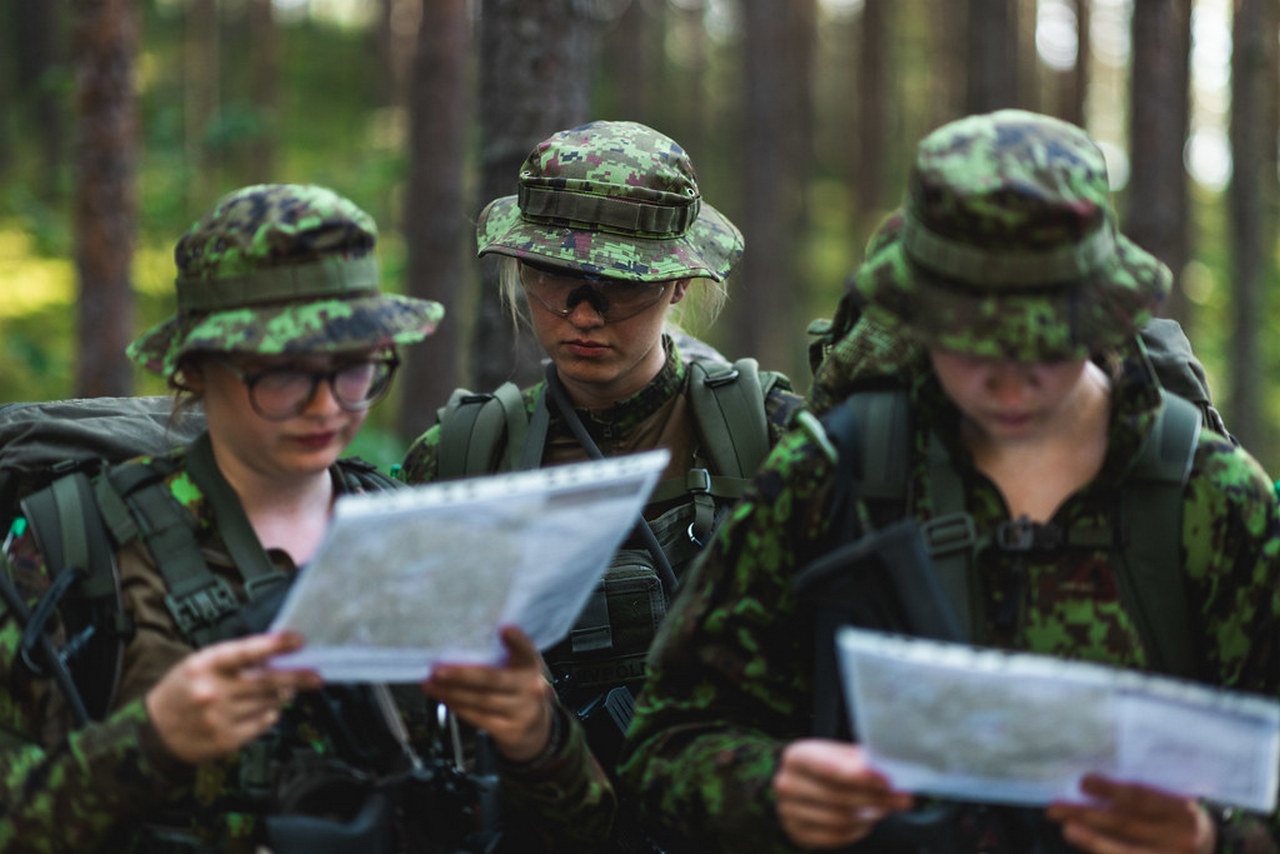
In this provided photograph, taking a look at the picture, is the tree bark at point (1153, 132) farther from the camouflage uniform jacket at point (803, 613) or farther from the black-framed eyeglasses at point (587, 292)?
the camouflage uniform jacket at point (803, 613)

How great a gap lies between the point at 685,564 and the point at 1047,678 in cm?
188

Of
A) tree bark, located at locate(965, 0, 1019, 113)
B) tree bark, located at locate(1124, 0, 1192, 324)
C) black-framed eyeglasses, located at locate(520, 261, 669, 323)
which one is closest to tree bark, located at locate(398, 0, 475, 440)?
tree bark, located at locate(1124, 0, 1192, 324)

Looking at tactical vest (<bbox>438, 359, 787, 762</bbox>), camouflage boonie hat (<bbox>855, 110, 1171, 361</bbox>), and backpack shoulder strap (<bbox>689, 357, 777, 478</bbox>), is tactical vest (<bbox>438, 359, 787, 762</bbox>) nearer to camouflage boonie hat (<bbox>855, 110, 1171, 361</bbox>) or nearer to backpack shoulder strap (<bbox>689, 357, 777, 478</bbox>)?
backpack shoulder strap (<bbox>689, 357, 777, 478</bbox>)

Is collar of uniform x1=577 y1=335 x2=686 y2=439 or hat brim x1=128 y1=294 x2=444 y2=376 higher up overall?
hat brim x1=128 y1=294 x2=444 y2=376

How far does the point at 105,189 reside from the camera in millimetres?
10141

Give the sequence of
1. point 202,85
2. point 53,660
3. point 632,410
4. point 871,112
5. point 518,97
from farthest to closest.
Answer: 1. point 202,85
2. point 871,112
3. point 518,97
4. point 632,410
5. point 53,660

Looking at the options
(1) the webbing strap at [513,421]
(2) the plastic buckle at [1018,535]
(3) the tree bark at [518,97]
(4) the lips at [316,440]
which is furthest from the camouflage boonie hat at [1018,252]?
(3) the tree bark at [518,97]

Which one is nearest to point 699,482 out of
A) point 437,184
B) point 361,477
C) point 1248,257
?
point 361,477

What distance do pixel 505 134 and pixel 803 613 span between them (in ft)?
13.5

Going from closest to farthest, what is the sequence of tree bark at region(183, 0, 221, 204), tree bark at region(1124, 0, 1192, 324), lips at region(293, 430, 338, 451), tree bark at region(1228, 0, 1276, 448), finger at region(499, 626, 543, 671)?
finger at region(499, 626, 543, 671), lips at region(293, 430, 338, 451), tree bark at region(1124, 0, 1192, 324), tree bark at region(1228, 0, 1276, 448), tree bark at region(183, 0, 221, 204)

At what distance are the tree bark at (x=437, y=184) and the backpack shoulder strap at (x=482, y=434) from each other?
23.4ft

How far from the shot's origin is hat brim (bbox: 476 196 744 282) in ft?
12.1

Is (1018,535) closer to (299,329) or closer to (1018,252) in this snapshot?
(1018,252)

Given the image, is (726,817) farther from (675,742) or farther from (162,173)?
(162,173)
